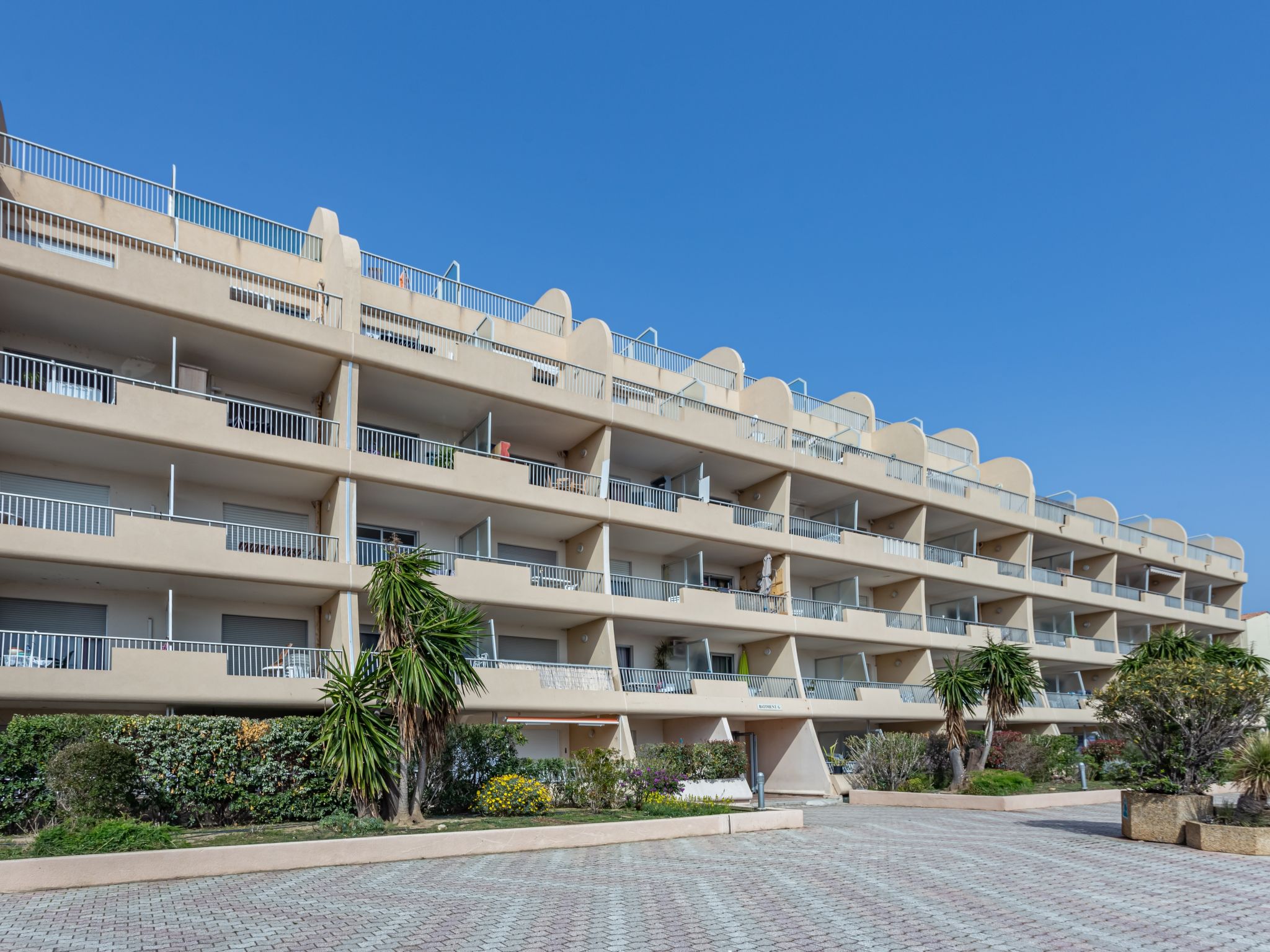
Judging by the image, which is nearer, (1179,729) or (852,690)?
(1179,729)

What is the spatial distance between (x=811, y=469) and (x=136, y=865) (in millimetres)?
25131

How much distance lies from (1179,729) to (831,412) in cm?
2333

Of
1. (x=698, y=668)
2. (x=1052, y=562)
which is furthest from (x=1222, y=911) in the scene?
(x=1052, y=562)

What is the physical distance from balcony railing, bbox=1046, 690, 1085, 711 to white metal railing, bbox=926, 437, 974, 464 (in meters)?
10.5

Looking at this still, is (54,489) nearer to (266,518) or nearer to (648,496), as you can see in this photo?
(266,518)

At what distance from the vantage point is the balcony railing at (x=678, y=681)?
28250mm

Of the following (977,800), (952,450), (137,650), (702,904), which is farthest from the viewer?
(952,450)

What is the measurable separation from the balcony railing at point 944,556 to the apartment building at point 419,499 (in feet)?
0.56

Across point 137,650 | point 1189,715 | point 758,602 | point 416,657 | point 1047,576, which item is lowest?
point 1189,715

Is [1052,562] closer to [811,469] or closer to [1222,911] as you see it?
[811,469]

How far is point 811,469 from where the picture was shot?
34.0 metres

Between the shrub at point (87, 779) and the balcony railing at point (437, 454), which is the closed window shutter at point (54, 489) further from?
the shrub at point (87, 779)

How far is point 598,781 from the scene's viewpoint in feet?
68.1

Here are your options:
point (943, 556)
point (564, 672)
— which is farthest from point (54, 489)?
point (943, 556)
